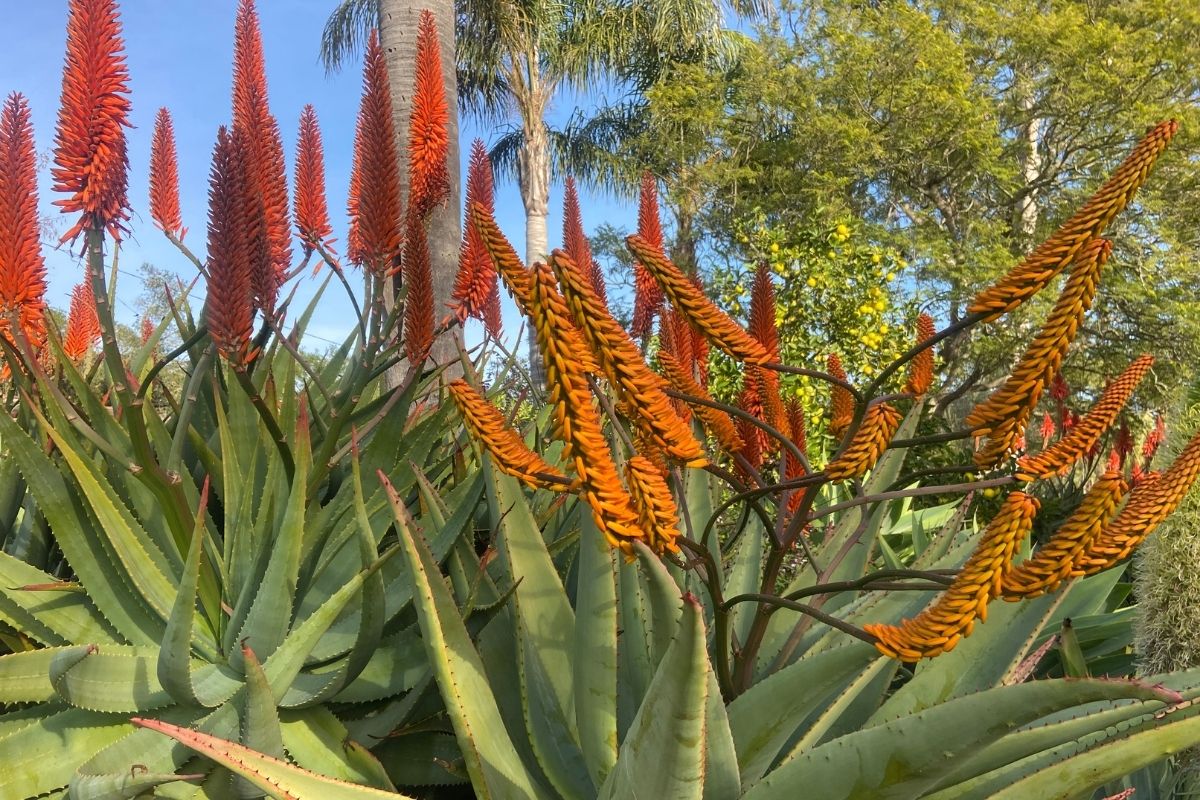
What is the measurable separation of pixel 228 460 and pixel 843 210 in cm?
1805

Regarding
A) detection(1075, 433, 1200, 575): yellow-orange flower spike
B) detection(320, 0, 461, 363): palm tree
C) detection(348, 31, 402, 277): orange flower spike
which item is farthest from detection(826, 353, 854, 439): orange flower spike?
detection(320, 0, 461, 363): palm tree

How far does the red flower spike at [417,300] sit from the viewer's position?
2.02 metres

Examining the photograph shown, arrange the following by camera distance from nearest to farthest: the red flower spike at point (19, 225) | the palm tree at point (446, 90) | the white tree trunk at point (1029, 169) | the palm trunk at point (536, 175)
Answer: the red flower spike at point (19, 225) → the palm tree at point (446, 90) → the white tree trunk at point (1029, 169) → the palm trunk at point (536, 175)

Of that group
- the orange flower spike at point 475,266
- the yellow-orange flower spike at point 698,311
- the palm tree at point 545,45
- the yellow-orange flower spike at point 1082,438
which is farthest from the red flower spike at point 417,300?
the palm tree at point 545,45

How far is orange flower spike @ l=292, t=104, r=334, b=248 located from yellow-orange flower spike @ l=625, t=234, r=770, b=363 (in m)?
1.66

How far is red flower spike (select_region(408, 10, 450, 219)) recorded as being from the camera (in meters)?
2.33

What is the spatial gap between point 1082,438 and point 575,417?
73 cm

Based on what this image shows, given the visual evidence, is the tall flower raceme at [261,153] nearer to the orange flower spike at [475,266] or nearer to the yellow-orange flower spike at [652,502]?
the orange flower spike at [475,266]

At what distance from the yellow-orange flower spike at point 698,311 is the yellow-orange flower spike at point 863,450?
0.15 meters

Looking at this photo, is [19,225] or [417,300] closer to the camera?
[19,225]

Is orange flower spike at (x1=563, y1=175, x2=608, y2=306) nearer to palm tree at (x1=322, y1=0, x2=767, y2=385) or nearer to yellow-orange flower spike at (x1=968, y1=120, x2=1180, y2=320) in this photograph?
yellow-orange flower spike at (x1=968, y1=120, x2=1180, y2=320)

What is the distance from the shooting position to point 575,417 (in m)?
0.94

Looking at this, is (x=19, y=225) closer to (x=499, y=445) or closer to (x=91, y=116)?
(x=91, y=116)

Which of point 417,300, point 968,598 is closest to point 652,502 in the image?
point 968,598
